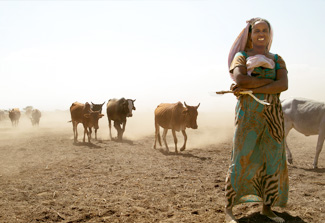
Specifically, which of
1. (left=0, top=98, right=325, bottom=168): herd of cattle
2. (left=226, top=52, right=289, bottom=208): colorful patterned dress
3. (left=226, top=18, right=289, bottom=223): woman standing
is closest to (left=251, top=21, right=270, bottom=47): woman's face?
(left=226, top=18, right=289, bottom=223): woman standing

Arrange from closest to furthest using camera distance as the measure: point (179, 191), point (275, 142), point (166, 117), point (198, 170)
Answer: point (275, 142), point (179, 191), point (198, 170), point (166, 117)

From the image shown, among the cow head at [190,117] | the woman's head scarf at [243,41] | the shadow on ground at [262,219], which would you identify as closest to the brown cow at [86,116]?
the cow head at [190,117]

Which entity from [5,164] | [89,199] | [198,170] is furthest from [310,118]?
[5,164]

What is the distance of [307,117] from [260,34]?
581 cm

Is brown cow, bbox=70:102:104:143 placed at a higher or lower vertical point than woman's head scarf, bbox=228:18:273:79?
lower

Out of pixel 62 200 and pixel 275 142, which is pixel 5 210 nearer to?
pixel 62 200

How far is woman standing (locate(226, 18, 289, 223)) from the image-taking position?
12.5 ft

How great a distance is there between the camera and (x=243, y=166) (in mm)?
3840

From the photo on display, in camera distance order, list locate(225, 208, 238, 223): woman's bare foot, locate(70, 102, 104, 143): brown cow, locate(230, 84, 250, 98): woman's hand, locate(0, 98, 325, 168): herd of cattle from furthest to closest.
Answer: locate(70, 102, 104, 143): brown cow
locate(0, 98, 325, 168): herd of cattle
locate(230, 84, 250, 98): woman's hand
locate(225, 208, 238, 223): woman's bare foot

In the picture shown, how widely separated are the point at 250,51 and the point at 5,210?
4319 millimetres

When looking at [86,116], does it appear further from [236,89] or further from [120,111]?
[236,89]

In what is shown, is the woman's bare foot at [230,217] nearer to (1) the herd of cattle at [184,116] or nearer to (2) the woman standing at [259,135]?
(2) the woman standing at [259,135]

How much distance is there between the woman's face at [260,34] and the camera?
392 centimetres

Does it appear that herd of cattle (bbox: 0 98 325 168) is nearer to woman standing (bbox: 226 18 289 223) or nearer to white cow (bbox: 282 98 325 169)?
white cow (bbox: 282 98 325 169)
